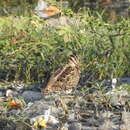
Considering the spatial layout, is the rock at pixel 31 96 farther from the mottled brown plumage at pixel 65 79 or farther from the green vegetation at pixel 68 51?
the green vegetation at pixel 68 51

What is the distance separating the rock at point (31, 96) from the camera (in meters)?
4.60

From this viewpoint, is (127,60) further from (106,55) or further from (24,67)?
(24,67)

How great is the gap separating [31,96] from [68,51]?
583mm

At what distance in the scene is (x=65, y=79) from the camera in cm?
466

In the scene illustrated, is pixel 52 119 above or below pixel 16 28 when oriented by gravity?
below

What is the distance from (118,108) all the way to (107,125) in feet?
1.07

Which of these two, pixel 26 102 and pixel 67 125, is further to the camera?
pixel 26 102

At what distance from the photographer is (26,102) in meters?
4.55

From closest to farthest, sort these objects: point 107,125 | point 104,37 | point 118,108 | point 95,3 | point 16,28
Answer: point 107,125 → point 118,108 → point 104,37 → point 16,28 → point 95,3

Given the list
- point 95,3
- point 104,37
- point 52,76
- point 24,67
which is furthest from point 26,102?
point 95,3

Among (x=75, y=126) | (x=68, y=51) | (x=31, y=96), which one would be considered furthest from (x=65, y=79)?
(x=75, y=126)

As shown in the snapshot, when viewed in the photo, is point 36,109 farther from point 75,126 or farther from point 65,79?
point 65,79

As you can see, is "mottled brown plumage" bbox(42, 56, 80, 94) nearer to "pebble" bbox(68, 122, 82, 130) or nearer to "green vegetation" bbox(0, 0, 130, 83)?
"green vegetation" bbox(0, 0, 130, 83)

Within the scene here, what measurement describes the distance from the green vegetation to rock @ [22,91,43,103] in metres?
0.34
